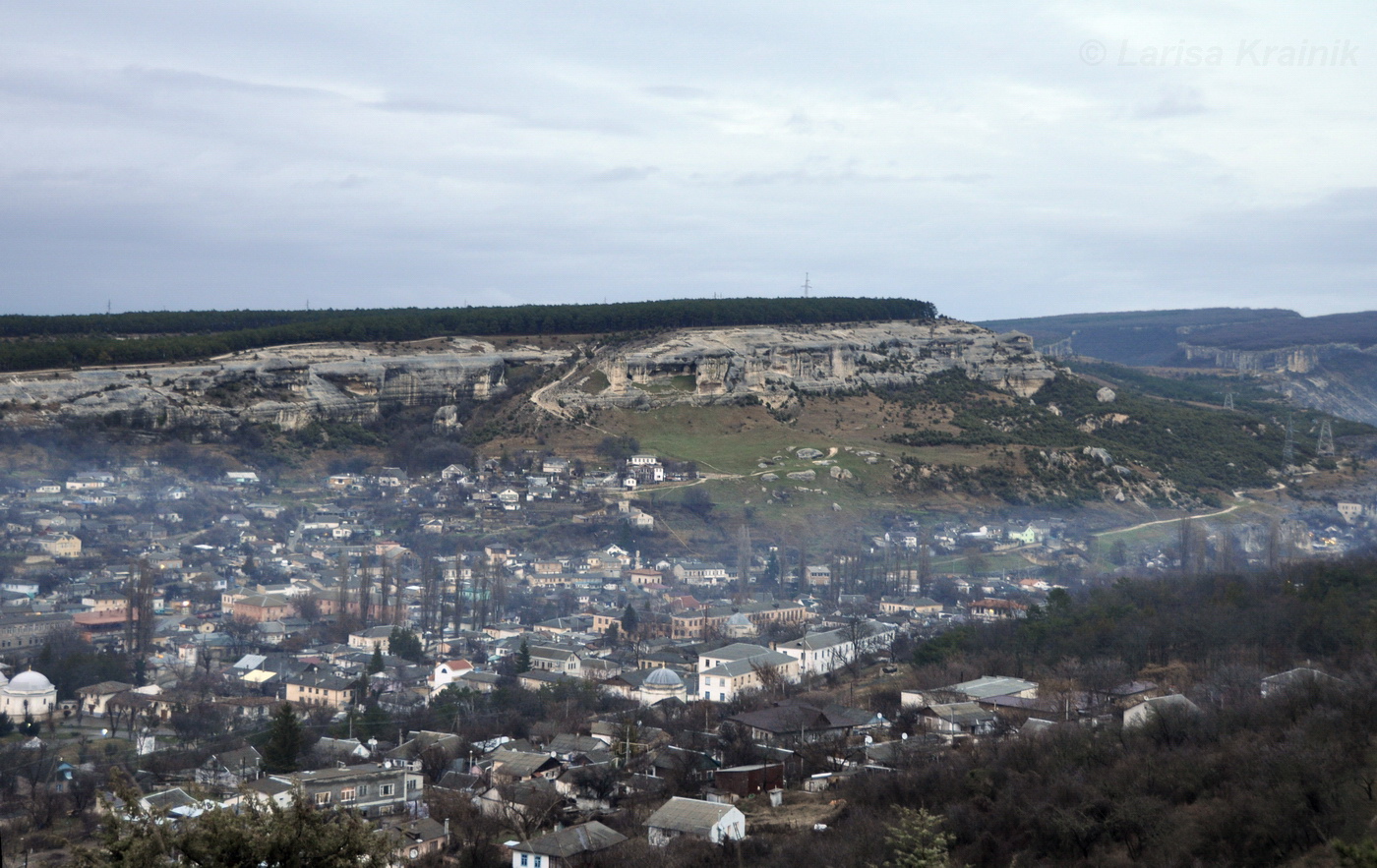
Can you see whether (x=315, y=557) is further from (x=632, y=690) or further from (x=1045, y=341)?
(x=1045, y=341)

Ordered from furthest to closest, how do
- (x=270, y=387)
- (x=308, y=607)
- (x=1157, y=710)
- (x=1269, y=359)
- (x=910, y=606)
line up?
(x=1269, y=359) < (x=270, y=387) < (x=910, y=606) < (x=308, y=607) < (x=1157, y=710)

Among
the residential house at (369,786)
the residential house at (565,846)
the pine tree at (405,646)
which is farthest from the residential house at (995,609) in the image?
the residential house at (565,846)

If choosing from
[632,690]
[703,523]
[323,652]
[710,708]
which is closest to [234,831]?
[710,708]

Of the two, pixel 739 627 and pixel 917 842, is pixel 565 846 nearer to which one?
pixel 917 842

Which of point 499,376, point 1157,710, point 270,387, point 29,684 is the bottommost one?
point 29,684

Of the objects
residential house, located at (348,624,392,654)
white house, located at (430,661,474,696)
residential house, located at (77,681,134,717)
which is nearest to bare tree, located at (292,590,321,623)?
residential house, located at (348,624,392,654)

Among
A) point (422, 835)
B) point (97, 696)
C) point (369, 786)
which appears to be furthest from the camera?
point (97, 696)

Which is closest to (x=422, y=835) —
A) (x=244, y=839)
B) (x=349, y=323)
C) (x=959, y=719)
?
(x=959, y=719)
